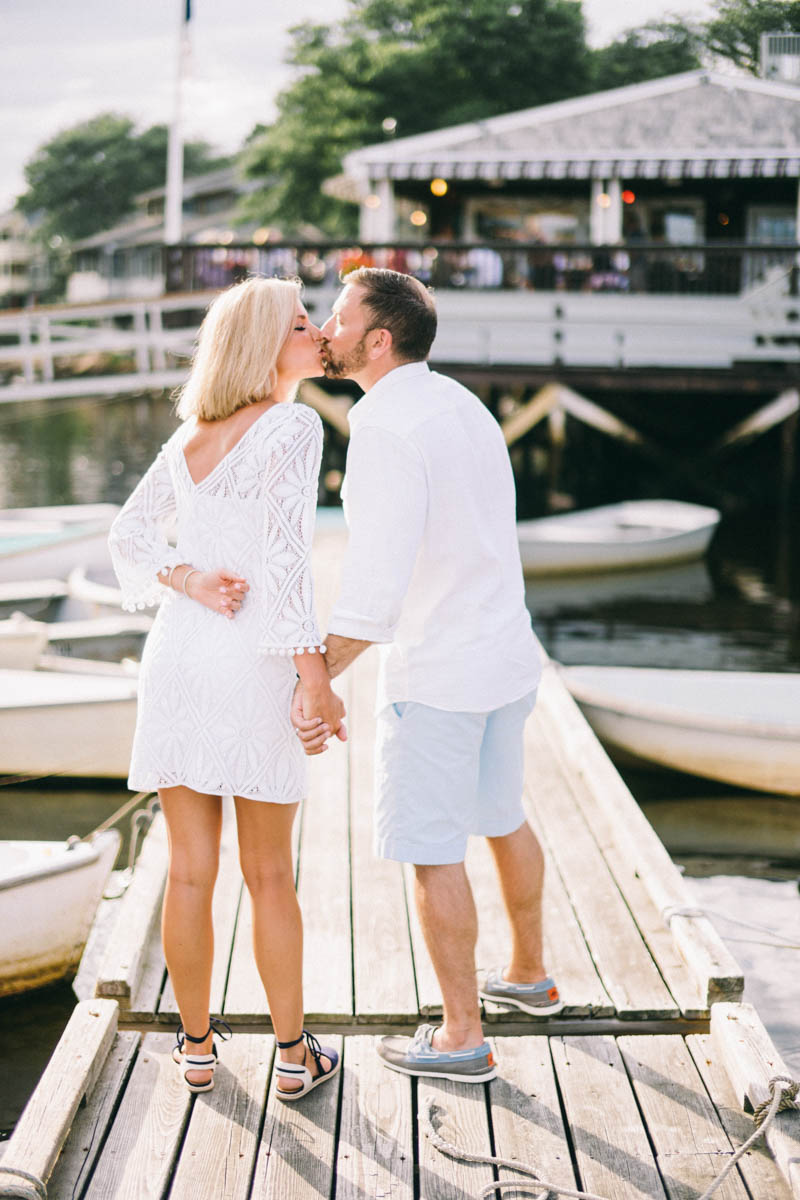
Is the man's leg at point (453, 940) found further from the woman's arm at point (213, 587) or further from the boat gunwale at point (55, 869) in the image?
the boat gunwale at point (55, 869)

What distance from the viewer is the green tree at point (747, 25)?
3822 mm

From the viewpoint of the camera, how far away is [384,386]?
2.46 meters

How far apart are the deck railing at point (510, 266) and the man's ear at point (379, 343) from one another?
13.0m

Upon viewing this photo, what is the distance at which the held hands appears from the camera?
90.1 inches

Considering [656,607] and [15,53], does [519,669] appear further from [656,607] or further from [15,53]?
[15,53]

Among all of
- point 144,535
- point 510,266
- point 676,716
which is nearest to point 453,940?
point 144,535

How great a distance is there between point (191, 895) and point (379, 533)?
2.76 ft

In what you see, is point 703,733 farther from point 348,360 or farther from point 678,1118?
point 348,360

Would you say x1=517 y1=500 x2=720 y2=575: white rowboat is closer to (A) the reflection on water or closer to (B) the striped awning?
(A) the reflection on water

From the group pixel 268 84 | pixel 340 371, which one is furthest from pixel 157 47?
pixel 340 371

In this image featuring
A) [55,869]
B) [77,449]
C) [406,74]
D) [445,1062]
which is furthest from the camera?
[406,74]

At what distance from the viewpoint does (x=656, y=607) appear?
474 inches

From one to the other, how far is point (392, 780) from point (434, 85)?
1345 inches

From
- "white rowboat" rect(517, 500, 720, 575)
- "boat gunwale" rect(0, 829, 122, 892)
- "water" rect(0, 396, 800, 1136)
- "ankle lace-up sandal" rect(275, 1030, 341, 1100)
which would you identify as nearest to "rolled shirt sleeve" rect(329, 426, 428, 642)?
"ankle lace-up sandal" rect(275, 1030, 341, 1100)
